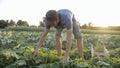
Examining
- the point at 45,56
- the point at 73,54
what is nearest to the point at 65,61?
the point at 45,56

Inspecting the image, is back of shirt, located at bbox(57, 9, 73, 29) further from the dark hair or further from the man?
the dark hair

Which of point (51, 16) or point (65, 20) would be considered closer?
point (51, 16)

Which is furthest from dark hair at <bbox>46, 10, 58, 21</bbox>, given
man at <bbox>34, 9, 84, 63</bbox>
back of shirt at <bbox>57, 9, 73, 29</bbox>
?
back of shirt at <bbox>57, 9, 73, 29</bbox>

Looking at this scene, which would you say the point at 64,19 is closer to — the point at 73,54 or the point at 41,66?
the point at 41,66

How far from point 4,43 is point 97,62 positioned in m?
6.44

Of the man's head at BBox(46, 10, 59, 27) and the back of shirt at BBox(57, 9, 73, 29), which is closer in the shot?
the man's head at BBox(46, 10, 59, 27)

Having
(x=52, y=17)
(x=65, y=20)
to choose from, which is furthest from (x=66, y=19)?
(x=52, y=17)

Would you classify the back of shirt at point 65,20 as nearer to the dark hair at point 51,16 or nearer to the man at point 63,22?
the man at point 63,22

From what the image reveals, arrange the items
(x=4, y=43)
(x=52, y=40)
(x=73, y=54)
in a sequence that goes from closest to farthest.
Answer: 1. (x=73, y=54)
2. (x=4, y=43)
3. (x=52, y=40)

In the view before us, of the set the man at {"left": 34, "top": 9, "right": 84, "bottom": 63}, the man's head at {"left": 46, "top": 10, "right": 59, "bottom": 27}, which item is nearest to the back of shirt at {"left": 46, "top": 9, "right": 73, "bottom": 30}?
the man at {"left": 34, "top": 9, "right": 84, "bottom": 63}

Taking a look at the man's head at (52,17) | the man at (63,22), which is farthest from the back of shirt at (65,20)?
the man's head at (52,17)

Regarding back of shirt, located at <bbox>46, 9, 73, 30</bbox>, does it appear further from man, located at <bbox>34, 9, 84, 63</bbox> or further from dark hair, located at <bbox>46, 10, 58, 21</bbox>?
dark hair, located at <bbox>46, 10, 58, 21</bbox>

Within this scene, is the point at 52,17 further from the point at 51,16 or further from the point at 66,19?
the point at 66,19

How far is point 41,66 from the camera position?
18.6 ft
